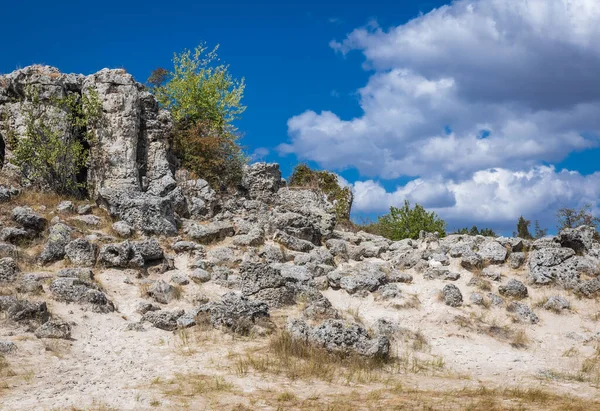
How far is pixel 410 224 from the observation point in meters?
31.3

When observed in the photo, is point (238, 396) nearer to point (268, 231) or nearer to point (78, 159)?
point (268, 231)

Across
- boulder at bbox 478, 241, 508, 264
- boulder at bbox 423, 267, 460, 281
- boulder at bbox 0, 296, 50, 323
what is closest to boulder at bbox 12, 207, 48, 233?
boulder at bbox 0, 296, 50, 323

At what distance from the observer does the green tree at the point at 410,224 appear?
3102cm

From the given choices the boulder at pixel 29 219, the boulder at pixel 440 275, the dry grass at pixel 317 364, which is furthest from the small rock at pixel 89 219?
the boulder at pixel 440 275

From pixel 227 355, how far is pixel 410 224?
826 inches

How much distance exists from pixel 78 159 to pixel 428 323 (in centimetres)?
1653

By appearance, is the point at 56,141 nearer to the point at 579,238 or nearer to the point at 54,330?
the point at 54,330

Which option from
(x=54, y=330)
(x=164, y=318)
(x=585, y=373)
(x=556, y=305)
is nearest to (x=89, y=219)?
(x=164, y=318)

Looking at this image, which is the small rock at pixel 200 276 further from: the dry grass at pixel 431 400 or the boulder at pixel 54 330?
the dry grass at pixel 431 400

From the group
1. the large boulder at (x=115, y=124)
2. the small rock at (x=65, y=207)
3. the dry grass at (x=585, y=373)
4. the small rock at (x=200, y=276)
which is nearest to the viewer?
the dry grass at (x=585, y=373)

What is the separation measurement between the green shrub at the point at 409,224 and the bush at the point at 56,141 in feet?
53.5

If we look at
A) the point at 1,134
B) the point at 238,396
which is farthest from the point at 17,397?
the point at 1,134

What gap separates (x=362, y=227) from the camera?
108 ft

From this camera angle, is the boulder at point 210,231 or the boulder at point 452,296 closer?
the boulder at point 452,296
